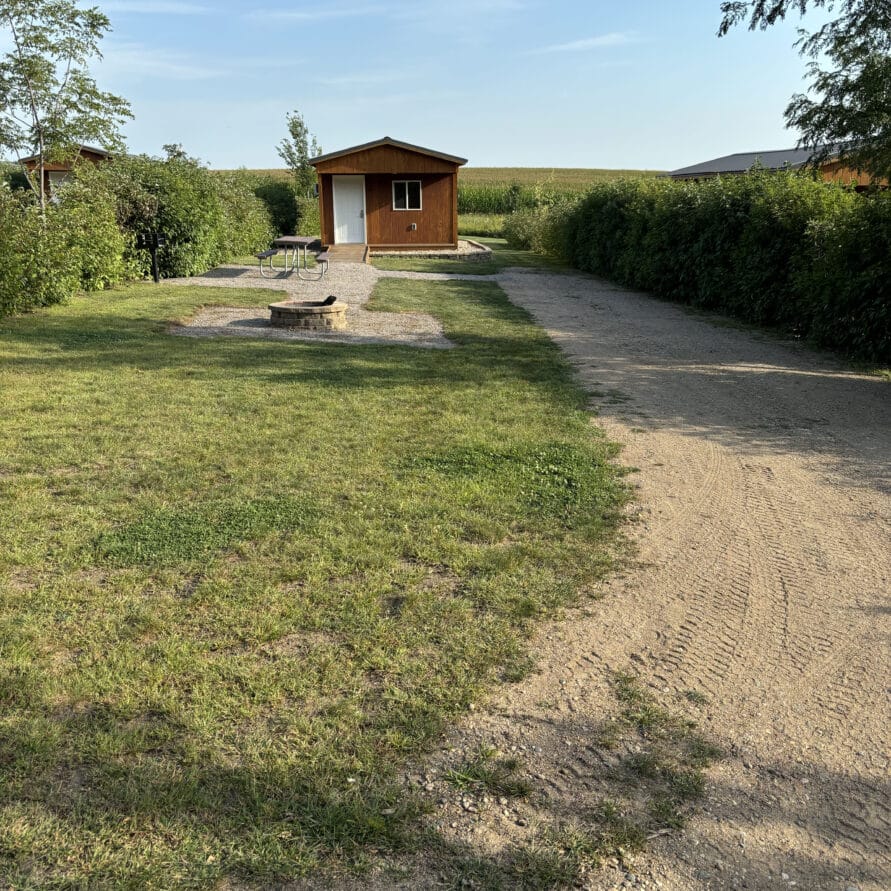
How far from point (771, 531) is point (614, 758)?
2.27 m

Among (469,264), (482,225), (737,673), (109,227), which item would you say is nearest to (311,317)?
(109,227)

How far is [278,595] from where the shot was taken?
3.41 m

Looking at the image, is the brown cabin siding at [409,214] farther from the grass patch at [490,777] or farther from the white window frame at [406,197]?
the grass patch at [490,777]

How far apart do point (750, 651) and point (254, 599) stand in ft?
6.83

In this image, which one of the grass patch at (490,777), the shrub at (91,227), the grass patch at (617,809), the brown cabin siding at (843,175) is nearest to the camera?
the grass patch at (617,809)

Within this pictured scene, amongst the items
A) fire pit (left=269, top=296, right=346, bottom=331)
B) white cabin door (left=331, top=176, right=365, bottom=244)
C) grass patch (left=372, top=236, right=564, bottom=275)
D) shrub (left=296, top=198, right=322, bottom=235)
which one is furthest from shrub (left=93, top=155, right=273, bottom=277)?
shrub (left=296, top=198, right=322, bottom=235)

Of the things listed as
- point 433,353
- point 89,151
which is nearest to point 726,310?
point 433,353

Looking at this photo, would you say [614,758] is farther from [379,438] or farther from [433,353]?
[433,353]

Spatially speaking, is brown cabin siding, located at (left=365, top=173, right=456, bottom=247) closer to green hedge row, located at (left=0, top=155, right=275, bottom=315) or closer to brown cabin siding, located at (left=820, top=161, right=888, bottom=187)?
green hedge row, located at (left=0, top=155, right=275, bottom=315)

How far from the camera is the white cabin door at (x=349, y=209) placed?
26094mm

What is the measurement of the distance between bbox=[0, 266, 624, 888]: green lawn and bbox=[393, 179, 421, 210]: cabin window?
67.9ft

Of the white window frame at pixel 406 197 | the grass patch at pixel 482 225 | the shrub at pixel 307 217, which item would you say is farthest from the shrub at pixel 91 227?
the grass patch at pixel 482 225

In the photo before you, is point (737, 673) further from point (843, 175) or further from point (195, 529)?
point (843, 175)

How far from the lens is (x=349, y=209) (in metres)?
26.3
